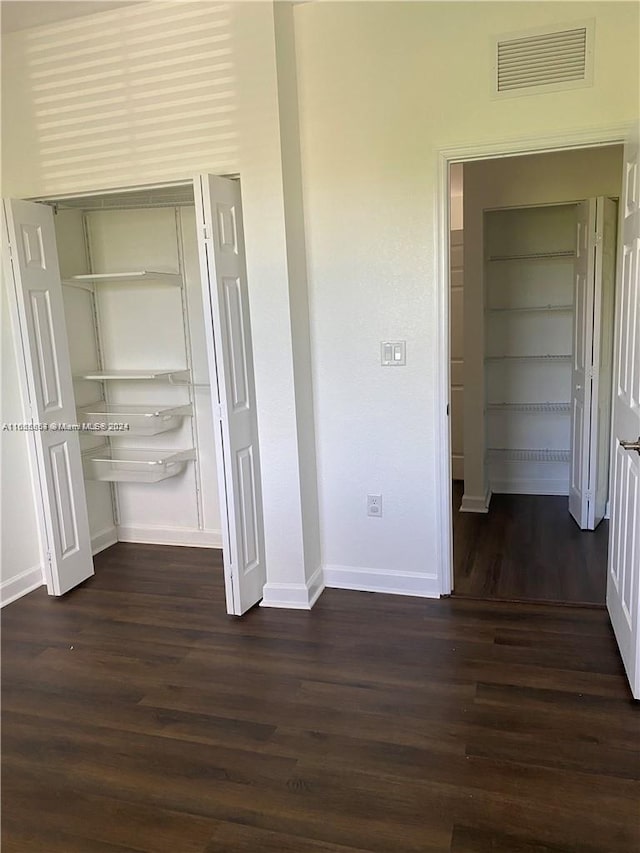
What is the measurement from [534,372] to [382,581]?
7.82ft

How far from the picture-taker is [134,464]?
3.97 meters

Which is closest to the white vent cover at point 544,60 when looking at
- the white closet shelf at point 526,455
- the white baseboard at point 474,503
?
the white baseboard at point 474,503

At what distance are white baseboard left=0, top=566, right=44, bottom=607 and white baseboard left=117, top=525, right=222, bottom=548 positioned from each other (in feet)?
2.30

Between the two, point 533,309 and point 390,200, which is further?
point 533,309

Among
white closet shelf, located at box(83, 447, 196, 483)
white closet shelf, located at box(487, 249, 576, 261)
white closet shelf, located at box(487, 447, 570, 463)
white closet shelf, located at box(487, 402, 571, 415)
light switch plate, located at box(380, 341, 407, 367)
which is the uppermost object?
white closet shelf, located at box(487, 249, 576, 261)

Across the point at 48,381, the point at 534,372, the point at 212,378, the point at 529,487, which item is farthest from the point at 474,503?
the point at 48,381

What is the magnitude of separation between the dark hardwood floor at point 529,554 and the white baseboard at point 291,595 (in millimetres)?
763

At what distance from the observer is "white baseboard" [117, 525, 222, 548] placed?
414 centimetres

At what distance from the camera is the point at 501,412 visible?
502 centimetres

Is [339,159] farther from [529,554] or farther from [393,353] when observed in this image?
[529,554]

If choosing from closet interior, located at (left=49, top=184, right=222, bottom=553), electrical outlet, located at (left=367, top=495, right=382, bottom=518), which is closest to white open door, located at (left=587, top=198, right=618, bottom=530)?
electrical outlet, located at (left=367, top=495, right=382, bottom=518)

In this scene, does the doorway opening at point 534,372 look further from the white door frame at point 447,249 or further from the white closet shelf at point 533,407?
the white door frame at point 447,249

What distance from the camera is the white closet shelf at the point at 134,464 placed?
3.91 metres

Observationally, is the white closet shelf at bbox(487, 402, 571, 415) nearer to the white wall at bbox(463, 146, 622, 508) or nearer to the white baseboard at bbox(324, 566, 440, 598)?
the white wall at bbox(463, 146, 622, 508)
